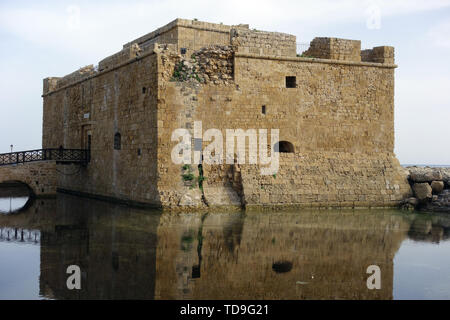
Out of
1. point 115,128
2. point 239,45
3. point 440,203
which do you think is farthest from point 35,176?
point 440,203

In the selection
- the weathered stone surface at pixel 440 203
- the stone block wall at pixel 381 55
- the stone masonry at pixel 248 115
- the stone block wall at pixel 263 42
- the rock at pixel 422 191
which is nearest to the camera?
the stone masonry at pixel 248 115

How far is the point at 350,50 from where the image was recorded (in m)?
17.1

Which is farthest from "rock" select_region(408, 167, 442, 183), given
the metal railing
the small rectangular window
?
the metal railing

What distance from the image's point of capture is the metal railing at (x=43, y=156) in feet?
59.8

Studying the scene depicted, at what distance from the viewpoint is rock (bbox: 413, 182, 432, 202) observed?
53.0ft

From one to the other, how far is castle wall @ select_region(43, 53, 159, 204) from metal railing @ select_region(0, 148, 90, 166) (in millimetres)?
564

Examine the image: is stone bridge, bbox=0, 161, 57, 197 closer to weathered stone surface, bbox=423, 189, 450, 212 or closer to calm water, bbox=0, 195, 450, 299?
calm water, bbox=0, 195, 450, 299

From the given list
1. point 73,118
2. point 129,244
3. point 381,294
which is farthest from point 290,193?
point 73,118

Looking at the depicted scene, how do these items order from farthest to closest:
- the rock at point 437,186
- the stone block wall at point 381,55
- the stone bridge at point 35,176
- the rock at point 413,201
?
the stone block wall at point 381,55 < the stone bridge at point 35,176 < the rock at point 437,186 < the rock at point 413,201

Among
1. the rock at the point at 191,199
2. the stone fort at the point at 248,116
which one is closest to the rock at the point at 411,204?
the stone fort at the point at 248,116

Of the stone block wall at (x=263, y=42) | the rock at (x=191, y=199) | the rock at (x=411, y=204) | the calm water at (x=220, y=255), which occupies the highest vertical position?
the stone block wall at (x=263, y=42)

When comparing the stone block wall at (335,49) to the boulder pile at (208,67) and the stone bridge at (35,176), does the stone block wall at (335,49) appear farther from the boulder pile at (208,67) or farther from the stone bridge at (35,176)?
the stone bridge at (35,176)

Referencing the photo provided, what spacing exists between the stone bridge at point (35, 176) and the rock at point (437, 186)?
13479 millimetres
